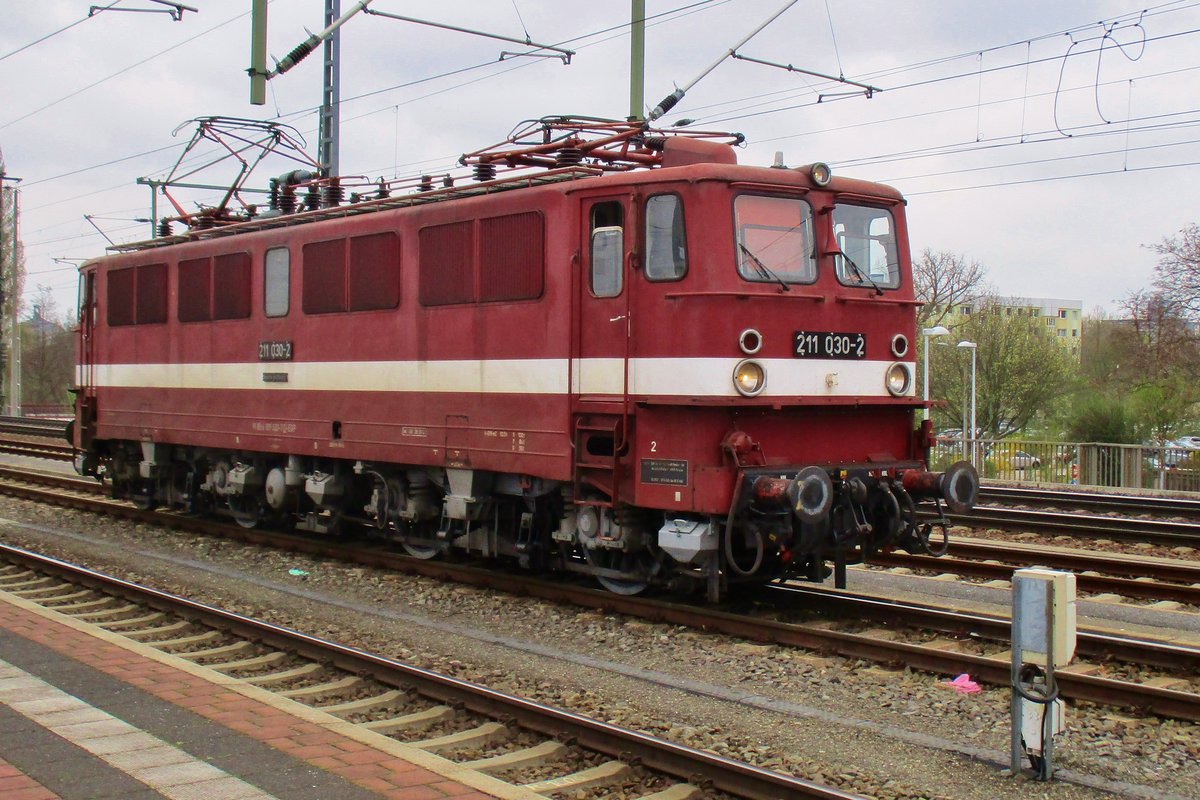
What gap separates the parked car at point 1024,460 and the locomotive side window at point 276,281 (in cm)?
1718

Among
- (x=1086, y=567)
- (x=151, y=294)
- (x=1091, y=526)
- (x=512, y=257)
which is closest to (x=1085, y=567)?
(x=1086, y=567)

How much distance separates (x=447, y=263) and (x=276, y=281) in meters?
3.57

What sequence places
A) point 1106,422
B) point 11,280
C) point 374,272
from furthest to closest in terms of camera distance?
point 11,280, point 1106,422, point 374,272

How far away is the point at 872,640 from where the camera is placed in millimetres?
8758

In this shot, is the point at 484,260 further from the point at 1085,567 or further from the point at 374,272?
the point at 1085,567

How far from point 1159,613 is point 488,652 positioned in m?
5.73

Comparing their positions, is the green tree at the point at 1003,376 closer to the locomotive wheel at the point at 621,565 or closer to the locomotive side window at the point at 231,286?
the locomotive side window at the point at 231,286

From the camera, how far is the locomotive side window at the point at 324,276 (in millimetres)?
13781

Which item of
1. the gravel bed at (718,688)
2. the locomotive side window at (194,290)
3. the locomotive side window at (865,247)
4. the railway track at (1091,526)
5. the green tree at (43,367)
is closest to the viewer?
the gravel bed at (718,688)

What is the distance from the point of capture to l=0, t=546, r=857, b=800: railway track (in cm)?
621

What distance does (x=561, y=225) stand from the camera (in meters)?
10.9

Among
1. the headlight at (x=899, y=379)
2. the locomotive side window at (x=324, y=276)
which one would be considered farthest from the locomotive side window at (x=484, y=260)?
the headlight at (x=899, y=379)

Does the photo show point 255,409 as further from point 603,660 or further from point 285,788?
point 285,788

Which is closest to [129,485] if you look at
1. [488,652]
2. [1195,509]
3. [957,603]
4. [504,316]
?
[504,316]
